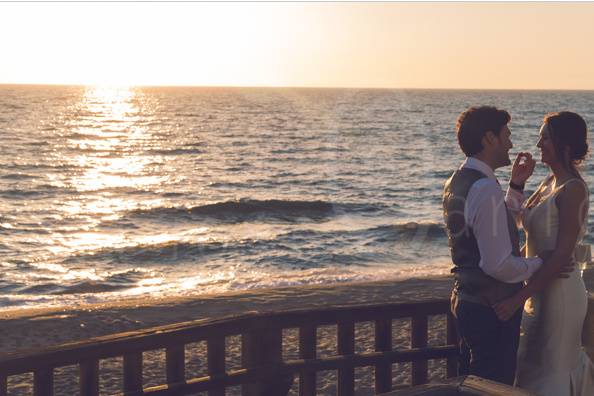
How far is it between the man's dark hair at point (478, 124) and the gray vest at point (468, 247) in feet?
0.38

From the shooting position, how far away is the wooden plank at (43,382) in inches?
145

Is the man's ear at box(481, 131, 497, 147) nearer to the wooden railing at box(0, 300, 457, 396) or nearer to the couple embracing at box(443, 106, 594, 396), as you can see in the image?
the couple embracing at box(443, 106, 594, 396)

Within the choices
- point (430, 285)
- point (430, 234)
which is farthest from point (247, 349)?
point (430, 234)

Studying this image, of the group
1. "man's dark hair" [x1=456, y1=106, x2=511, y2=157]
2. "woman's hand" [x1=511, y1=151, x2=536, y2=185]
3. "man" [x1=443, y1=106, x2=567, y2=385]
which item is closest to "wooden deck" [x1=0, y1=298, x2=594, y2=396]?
"man" [x1=443, y1=106, x2=567, y2=385]

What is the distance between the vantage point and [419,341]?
15.0ft

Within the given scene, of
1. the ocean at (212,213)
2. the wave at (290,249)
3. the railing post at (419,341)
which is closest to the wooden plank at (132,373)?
the railing post at (419,341)

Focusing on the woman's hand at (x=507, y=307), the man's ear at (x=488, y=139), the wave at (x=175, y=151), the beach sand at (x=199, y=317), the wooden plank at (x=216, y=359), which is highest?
the man's ear at (x=488, y=139)

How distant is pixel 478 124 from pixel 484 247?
540 mm

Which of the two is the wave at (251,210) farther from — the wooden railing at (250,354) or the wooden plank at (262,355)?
the wooden plank at (262,355)

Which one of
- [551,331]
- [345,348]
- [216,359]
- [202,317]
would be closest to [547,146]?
[551,331]

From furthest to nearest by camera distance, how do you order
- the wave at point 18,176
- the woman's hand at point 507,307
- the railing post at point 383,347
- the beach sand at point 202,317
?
1. the wave at point 18,176
2. the beach sand at point 202,317
3. the railing post at point 383,347
4. the woman's hand at point 507,307

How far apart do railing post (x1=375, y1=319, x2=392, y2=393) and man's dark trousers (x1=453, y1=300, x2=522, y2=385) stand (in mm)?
529

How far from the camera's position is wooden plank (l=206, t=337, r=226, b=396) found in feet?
13.3

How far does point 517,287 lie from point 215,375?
1.46 metres
